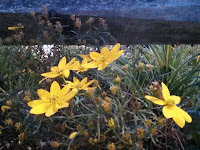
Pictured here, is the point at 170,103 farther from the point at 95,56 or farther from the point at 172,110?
the point at 95,56

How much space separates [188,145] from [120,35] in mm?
612

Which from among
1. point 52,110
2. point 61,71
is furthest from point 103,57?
point 52,110

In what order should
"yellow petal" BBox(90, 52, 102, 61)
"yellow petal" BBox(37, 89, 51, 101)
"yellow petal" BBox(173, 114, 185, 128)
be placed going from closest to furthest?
1. "yellow petal" BBox(173, 114, 185, 128)
2. "yellow petal" BBox(37, 89, 51, 101)
3. "yellow petal" BBox(90, 52, 102, 61)

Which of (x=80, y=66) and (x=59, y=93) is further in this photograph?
(x=80, y=66)

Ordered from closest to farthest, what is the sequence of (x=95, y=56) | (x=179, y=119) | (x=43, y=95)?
(x=179, y=119) → (x=43, y=95) → (x=95, y=56)

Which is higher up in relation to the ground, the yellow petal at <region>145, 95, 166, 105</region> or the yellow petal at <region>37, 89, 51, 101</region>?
the yellow petal at <region>145, 95, 166, 105</region>

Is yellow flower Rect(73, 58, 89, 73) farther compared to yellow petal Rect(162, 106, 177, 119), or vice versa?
yellow flower Rect(73, 58, 89, 73)

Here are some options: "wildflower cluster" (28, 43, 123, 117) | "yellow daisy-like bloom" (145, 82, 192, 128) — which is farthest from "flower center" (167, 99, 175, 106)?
"wildflower cluster" (28, 43, 123, 117)

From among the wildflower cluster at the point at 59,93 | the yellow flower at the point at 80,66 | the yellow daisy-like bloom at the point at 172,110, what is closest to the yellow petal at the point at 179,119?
the yellow daisy-like bloom at the point at 172,110

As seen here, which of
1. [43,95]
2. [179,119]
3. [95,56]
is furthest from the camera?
[95,56]

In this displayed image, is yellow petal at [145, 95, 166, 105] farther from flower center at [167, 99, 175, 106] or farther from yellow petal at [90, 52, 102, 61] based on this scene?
yellow petal at [90, 52, 102, 61]

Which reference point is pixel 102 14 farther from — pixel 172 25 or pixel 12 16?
pixel 12 16

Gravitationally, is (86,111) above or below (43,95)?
below

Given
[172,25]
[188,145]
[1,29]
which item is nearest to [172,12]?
[172,25]
